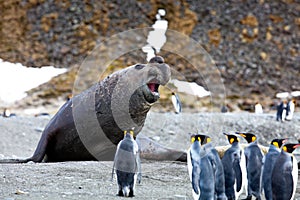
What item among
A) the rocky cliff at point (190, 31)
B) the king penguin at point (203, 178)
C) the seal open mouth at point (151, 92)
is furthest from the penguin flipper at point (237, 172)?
the rocky cliff at point (190, 31)

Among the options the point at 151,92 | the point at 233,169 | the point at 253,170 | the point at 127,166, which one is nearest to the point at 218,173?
the point at 233,169

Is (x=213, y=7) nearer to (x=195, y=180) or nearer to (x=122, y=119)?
(x=122, y=119)

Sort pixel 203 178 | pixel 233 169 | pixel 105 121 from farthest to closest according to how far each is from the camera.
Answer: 1. pixel 105 121
2. pixel 233 169
3. pixel 203 178

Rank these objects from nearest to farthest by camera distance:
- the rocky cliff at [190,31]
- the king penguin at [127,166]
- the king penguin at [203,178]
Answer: the king penguin at [203,178] < the king penguin at [127,166] < the rocky cliff at [190,31]

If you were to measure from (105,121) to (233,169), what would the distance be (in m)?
2.34

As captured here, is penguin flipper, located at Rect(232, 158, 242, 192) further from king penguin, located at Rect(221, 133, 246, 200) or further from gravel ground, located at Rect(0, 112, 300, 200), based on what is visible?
gravel ground, located at Rect(0, 112, 300, 200)

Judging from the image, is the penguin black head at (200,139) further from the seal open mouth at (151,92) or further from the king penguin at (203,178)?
the seal open mouth at (151,92)

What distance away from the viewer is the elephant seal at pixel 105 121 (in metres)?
6.34

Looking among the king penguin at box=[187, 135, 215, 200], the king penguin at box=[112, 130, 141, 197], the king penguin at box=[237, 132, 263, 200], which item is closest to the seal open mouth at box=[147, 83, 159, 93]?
the king penguin at box=[112, 130, 141, 197]

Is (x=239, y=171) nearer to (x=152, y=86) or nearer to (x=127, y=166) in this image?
(x=127, y=166)

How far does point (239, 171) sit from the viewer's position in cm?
467

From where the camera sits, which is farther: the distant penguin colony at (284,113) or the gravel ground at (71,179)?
the distant penguin colony at (284,113)

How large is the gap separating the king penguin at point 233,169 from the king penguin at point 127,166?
0.69m

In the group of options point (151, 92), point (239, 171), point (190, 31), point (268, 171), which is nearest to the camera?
point (268, 171)
